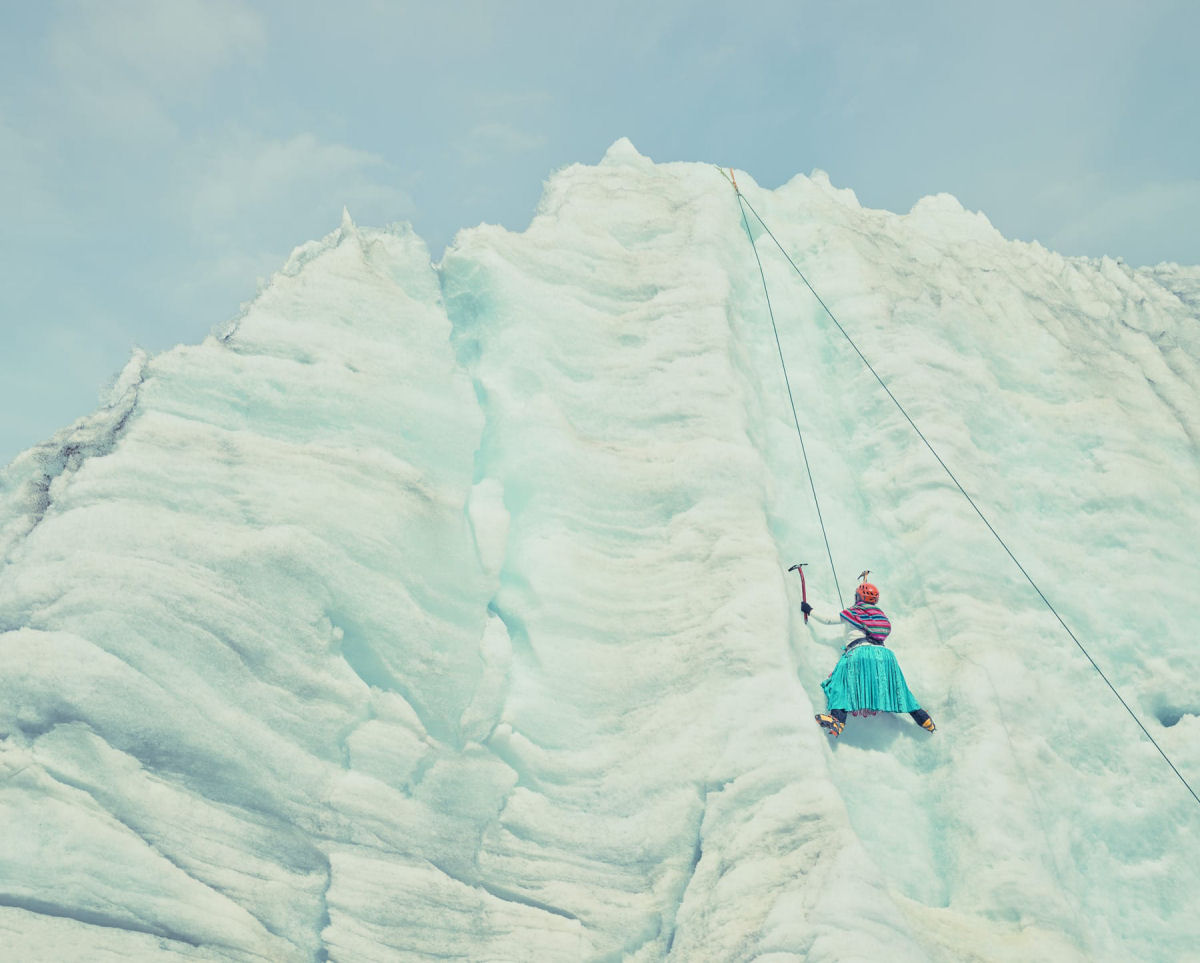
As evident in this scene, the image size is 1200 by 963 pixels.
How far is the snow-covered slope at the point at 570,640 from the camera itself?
475cm

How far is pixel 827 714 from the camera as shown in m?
5.98

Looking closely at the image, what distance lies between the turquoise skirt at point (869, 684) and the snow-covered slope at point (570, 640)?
26 cm

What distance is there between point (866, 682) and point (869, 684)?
22 mm

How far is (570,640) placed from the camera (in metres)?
6.10

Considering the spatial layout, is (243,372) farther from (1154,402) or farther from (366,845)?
(1154,402)

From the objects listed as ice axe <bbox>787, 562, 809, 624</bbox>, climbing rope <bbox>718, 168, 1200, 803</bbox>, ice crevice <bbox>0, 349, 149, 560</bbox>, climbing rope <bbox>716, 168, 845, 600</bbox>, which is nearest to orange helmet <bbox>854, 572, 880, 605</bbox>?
ice axe <bbox>787, 562, 809, 624</bbox>

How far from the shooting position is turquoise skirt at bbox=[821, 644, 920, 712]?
5.91 m

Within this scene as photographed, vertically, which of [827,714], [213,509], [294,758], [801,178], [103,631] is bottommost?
[294,758]

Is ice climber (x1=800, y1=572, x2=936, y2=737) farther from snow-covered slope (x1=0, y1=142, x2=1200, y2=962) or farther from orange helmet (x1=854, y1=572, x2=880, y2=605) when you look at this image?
snow-covered slope (x1=0, y1=142, x2=1200, y2=962)

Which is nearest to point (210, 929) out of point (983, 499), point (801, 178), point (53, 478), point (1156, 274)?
point (53, 478)

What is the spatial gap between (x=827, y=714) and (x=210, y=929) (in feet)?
12.3

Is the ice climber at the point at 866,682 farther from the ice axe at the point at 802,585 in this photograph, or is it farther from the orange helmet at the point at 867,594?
the ice axe at the point at 802,585

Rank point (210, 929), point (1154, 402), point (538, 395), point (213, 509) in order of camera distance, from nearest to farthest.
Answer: point (210, 929) → point (213, 509) → point (538, 395) → point (1154, 402)

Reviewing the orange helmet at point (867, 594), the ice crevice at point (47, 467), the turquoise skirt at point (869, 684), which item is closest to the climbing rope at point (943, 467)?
the orange helmet at point (867, 594)
